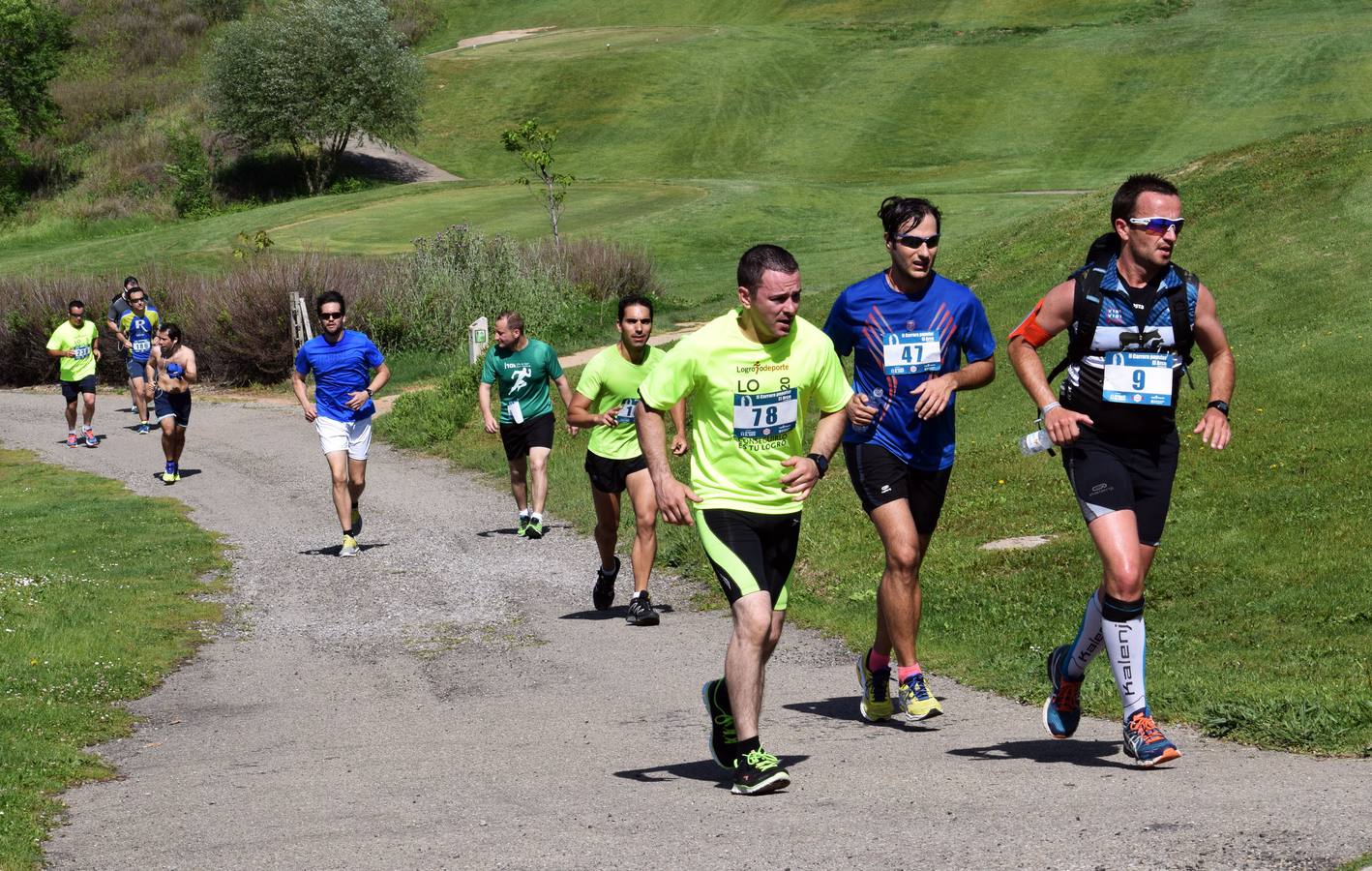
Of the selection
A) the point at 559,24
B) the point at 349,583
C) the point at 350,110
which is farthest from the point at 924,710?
the point at 559,24

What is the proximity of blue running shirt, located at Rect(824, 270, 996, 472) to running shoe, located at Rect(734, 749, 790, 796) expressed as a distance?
1.76 m

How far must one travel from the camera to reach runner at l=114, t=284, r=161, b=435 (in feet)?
85.7

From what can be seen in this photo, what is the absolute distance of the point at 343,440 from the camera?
14.6m

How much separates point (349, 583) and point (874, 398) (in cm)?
726

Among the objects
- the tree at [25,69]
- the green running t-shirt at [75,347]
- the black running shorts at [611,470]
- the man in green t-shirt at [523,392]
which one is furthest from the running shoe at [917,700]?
the tree at [25,69]

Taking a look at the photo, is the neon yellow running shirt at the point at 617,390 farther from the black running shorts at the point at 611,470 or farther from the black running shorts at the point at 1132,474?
the black running shorts at the point at 1132,474

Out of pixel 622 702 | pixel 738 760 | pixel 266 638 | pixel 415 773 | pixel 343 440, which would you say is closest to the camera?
pixel 738 760

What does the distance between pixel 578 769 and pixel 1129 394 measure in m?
2.83

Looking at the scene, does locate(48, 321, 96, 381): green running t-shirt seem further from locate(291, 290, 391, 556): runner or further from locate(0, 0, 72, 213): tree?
locate(0, 0, 72, 213): tree

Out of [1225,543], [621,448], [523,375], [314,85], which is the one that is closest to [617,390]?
[621,448]

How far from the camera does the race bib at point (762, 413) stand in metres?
6.52

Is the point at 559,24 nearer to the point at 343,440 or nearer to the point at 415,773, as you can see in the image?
the point at 343,440

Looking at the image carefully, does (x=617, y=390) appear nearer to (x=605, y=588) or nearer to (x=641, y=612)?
(x=605, y=588)

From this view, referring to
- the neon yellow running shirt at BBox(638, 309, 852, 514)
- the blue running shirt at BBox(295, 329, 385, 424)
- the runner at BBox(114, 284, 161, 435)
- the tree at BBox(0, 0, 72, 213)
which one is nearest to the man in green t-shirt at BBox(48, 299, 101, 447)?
the runner at BBox(114, 284, 161, 435)
